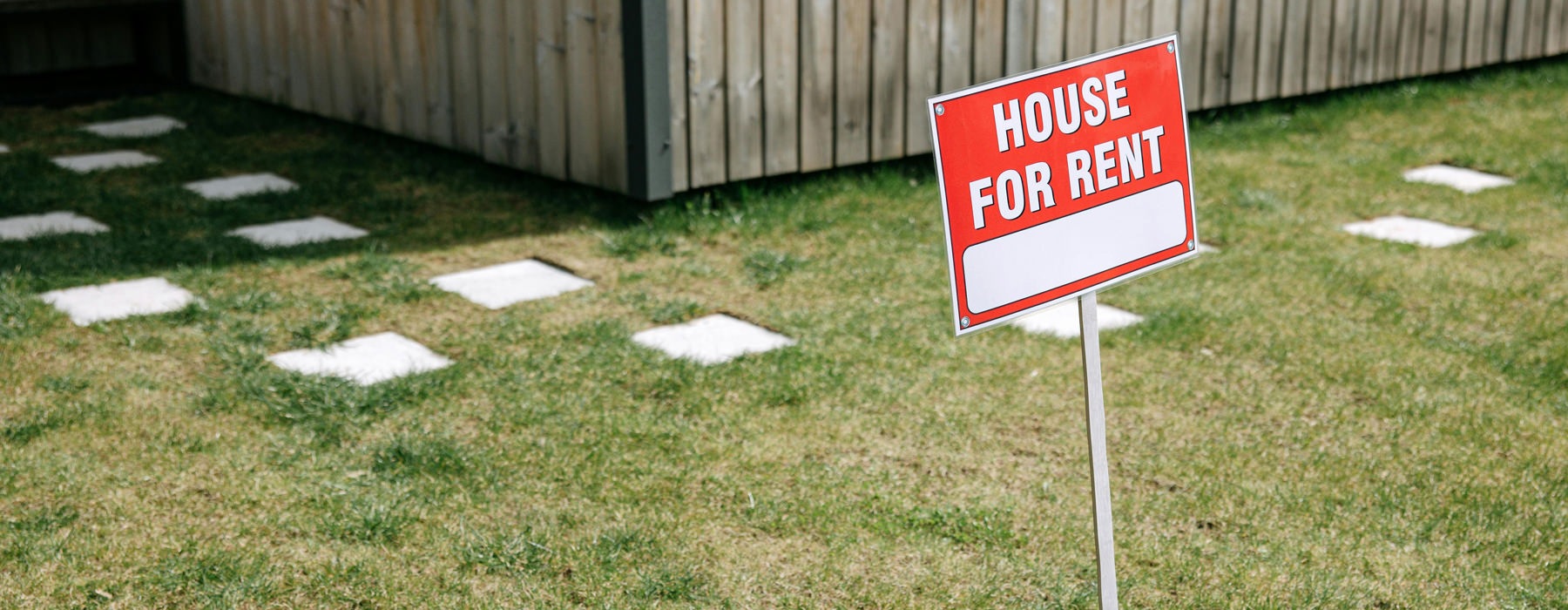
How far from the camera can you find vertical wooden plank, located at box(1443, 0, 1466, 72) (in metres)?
8.49

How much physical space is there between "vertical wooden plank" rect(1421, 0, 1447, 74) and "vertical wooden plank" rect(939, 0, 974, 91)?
328cm

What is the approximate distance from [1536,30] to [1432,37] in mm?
999

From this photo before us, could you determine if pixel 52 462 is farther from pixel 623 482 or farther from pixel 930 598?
pixel 930 598

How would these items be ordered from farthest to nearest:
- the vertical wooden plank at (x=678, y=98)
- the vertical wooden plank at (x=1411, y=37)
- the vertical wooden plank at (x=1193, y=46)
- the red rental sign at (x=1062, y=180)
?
the vertical wooden plank at (x=1411, y=37) < the vertical wooden plank at (x=1193, y=46) < the vertical wooden plank at (x=678, y=98) < the red rental sign at (x=1062, y=180)

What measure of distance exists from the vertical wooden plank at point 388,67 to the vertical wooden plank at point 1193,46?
3.61 metres

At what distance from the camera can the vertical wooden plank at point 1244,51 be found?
7543mm

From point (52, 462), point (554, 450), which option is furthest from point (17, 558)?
point (554, 450)

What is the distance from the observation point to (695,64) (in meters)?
5.65

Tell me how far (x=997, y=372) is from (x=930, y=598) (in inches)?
53.1

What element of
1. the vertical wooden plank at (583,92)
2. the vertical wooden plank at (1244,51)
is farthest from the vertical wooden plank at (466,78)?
the vertical wooden plank at (1244,51)

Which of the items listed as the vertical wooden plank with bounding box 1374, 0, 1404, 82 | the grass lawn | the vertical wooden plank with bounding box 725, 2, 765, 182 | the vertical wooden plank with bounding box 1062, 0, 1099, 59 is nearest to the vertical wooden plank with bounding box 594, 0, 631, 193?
the grass lawn

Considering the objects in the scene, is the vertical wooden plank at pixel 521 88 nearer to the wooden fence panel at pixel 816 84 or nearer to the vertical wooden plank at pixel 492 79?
the vertical wooden plank at pixel 492 79

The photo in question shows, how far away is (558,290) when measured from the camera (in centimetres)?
495

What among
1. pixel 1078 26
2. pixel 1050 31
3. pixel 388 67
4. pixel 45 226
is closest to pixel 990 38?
pixel 1050 31
